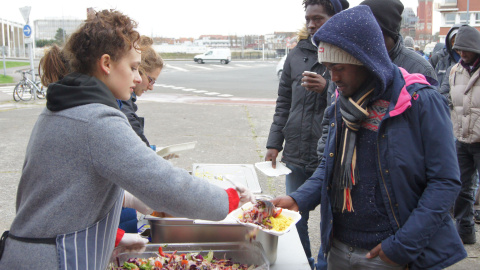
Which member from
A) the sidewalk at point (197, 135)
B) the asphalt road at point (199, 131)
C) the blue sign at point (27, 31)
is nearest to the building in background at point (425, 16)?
the asphalt road at point (199, 131)

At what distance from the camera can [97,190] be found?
4.71 feet

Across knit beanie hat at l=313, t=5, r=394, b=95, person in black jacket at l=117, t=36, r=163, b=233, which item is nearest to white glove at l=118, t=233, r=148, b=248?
person in black jacket at l=117, t=36, r=163, b=233

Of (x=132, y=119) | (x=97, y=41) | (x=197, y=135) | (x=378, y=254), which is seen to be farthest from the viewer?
(x=197, y=135)

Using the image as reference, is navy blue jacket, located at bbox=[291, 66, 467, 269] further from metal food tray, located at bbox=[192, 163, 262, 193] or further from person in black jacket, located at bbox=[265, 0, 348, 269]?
person in black jacket, located at bbox=[265, 0, 348, 269]

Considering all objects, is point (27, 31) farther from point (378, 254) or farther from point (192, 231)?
point (378, 254)

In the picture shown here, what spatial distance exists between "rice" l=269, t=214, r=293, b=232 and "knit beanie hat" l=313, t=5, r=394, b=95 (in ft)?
2.42

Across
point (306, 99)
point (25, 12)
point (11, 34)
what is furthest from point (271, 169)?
point (11, 34)

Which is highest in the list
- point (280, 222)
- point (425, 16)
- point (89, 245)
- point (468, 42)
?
point (425, 16)

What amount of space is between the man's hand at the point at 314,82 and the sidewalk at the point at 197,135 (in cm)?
184

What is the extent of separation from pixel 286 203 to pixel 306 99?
1.15 m

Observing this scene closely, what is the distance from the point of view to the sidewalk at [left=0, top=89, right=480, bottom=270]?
5441mm

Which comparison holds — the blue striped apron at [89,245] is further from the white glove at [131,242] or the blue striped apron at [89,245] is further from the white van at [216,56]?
the white van at [216,56]

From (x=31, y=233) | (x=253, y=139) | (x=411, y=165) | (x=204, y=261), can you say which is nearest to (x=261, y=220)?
(x=204, y=261)

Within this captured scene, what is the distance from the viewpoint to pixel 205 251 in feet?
6.61
